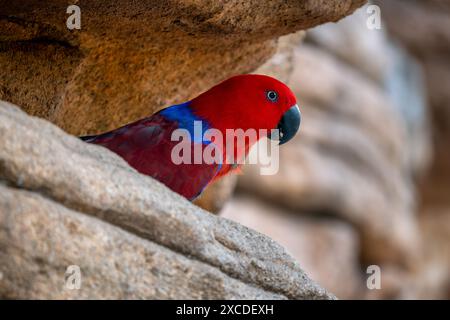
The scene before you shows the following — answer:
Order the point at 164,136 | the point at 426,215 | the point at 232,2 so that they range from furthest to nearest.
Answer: the point at 426,215 → the point at 164,136 → the point at 232,2

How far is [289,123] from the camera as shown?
3049 millimetres

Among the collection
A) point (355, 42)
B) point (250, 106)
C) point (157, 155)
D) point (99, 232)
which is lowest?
point (99, 232)

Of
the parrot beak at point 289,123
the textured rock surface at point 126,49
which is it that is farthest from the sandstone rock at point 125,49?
the parrot beak at point 289,123

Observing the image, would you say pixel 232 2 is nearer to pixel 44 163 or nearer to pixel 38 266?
pixel 44 163

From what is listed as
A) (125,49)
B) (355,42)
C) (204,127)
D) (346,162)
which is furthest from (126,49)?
(355,42)

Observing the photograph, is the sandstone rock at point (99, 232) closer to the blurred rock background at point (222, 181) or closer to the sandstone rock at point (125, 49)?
the blurred rock background at point (222, 181)

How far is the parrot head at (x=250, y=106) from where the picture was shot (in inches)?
115

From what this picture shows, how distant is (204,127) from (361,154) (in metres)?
4.42

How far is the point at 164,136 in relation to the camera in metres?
2.75

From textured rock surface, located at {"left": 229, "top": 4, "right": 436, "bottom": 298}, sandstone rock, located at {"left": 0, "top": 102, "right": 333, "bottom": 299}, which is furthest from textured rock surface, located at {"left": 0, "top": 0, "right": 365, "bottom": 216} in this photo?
textured rock surface, located at {"left": 229, "top": 4, "right": 436, "bottom": 298}

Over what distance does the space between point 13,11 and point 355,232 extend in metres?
5.08

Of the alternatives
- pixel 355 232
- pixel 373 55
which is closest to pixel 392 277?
pixel 355 232

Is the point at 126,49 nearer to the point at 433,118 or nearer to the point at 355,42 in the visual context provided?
the point at 355,42

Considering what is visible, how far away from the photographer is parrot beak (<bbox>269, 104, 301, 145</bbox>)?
3037 mm
